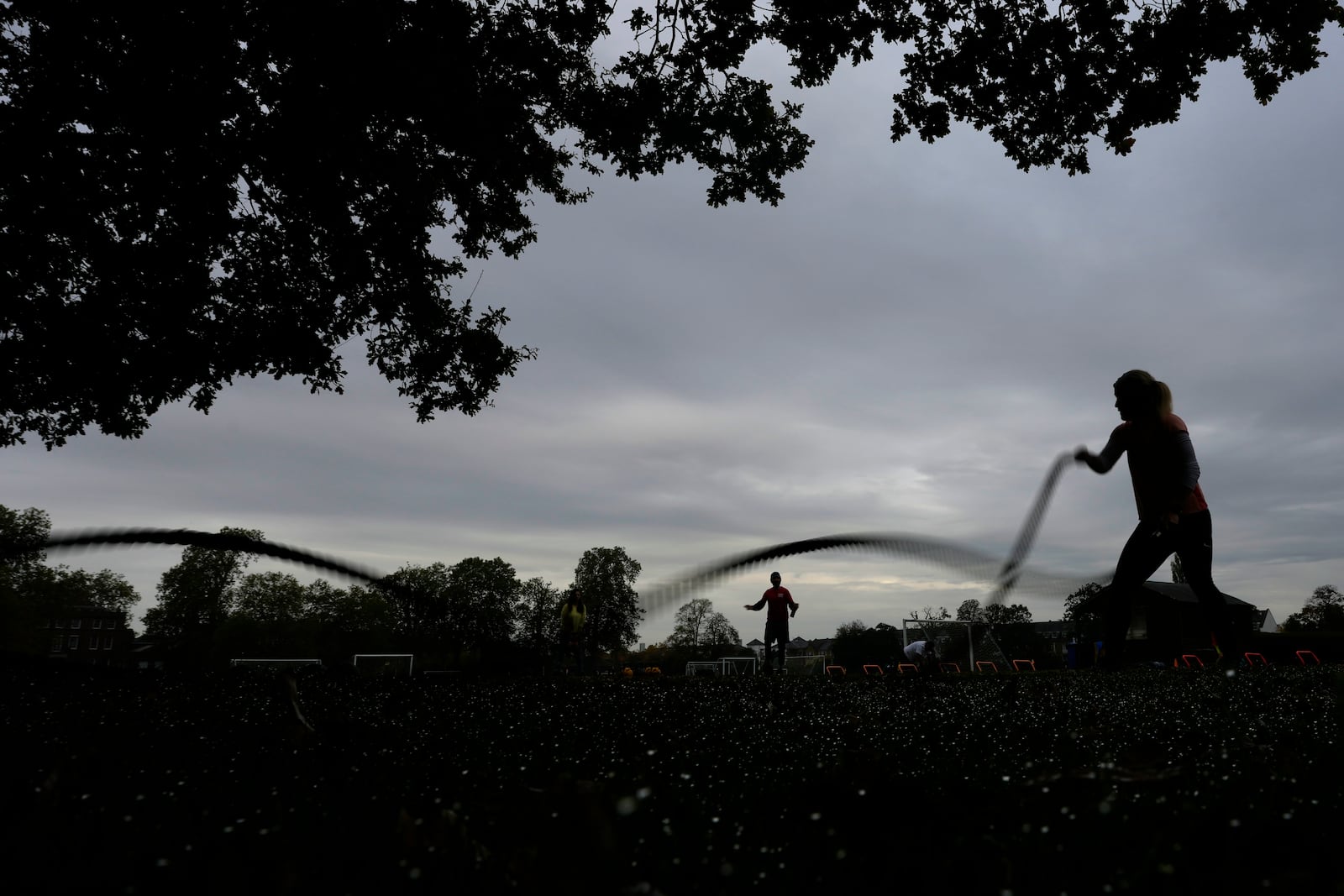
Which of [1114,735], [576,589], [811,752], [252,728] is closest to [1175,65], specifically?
[1114,735]

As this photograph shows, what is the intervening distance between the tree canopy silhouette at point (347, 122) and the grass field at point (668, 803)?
806cm

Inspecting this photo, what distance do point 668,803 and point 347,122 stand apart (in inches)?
393

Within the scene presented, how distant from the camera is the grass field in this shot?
1746mm

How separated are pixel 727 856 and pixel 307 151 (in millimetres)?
10681

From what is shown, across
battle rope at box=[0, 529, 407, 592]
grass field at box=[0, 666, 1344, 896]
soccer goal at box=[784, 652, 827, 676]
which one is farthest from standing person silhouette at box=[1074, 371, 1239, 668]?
soccer goal at box=[784, 652, 827, 676]

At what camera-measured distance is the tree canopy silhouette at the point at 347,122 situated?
899cm

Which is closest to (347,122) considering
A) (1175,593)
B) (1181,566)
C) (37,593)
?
(1181,566)

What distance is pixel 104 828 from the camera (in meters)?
2.03

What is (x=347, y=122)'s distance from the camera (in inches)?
375

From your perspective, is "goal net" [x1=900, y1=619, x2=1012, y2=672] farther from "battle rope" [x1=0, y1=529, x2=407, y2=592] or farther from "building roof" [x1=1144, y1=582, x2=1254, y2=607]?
"building roof" [x1=1144, y1=582, x2=1254, y2=607]

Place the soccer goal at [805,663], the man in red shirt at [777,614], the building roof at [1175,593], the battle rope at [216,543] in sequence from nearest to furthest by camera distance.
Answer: the battle rope at [216,543] < the man in red shirt at [777,614] < the soccer goal at [805,663] < the building roof at [1175,593]

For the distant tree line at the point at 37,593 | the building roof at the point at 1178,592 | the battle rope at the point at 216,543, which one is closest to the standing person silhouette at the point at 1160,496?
the battle rope at the point at 216,543

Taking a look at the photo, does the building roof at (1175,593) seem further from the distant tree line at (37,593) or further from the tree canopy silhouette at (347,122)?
the distant tree line at (37,593)

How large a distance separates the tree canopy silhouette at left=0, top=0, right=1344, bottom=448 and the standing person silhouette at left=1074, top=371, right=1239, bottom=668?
5838 millimetres
